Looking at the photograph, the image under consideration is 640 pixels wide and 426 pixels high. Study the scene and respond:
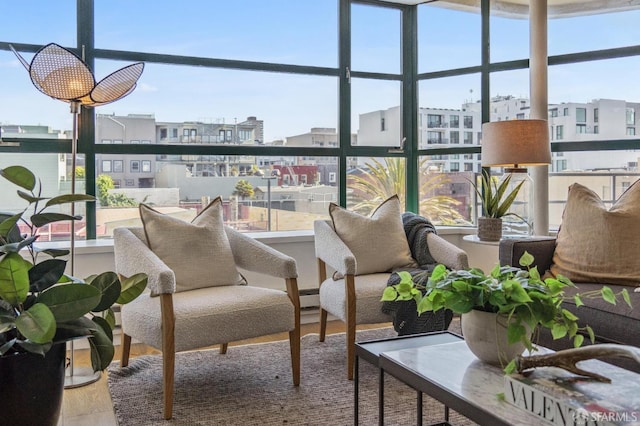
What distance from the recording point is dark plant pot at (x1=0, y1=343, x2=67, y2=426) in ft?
5.58

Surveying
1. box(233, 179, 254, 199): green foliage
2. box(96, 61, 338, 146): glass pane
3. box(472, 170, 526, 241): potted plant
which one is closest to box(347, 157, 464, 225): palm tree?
→ box(96, 61, 338, 146): glass pane

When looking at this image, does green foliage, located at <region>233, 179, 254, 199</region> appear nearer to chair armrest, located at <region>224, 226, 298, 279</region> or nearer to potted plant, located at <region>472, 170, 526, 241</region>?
chair armrest, located at <region>224, 226, 298, 279</region>

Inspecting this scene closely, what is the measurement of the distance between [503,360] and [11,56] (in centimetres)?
340

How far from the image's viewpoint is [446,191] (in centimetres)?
444

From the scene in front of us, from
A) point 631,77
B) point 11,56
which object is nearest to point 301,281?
point 11,56

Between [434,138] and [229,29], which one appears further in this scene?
[434,138]

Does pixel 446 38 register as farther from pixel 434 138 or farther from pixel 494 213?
pixel 494 213

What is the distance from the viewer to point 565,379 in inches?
55.3

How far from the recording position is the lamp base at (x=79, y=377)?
2.70m

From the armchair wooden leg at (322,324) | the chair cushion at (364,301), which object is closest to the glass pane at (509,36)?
the chair cushion at (364,301)

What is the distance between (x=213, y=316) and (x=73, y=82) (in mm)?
1411

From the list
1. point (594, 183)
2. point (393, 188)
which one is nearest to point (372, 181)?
point (393, 188)

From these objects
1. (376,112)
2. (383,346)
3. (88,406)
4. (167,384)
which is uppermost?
(376,112)

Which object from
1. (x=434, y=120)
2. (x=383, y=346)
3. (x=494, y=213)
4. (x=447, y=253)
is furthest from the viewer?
(x=434, y=120)
